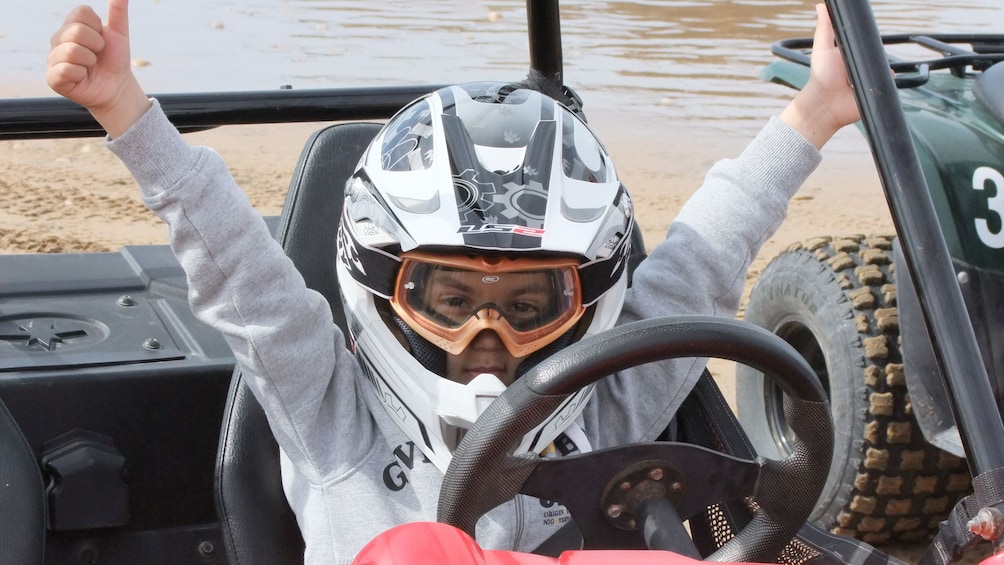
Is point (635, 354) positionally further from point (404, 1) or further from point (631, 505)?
point (404, 1)

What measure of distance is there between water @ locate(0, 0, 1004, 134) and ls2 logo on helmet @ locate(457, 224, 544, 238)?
17.7 ft

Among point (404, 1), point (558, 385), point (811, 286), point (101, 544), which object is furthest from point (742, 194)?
point (404, 1)

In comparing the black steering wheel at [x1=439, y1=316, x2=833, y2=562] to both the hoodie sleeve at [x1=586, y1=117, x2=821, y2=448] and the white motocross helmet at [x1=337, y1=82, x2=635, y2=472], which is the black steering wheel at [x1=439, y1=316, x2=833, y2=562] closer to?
the white motocross helmet at [x1=337, y1=82, x2=635, y2=472]

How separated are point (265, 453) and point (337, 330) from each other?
0.69 feet

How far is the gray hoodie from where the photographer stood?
5.19ft

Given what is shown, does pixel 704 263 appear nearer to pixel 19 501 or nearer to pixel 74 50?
pixel 74 50

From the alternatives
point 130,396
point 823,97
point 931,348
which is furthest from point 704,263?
point 130,396

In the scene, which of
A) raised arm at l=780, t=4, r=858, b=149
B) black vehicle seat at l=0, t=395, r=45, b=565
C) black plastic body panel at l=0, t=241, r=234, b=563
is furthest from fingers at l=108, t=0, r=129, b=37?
raised arm at l=780, t=4, r=858, b=149

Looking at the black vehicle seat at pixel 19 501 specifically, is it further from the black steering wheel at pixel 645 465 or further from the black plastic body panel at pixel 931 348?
the black plastic body panel at pixel 931 348

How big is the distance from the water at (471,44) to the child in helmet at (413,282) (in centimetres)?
521

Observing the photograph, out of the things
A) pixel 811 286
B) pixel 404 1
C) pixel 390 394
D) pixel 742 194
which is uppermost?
pixel 742 194

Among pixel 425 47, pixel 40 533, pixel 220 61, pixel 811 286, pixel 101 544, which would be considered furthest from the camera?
pixel 425 47

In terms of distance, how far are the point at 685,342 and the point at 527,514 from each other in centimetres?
51

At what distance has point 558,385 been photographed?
1.26m
